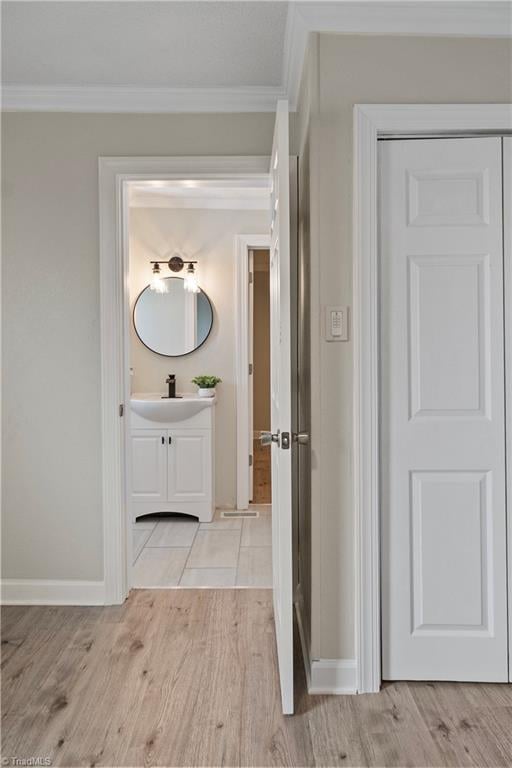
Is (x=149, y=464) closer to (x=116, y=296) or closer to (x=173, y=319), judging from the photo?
(x=173, y=319)

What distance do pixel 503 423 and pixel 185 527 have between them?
2.66m

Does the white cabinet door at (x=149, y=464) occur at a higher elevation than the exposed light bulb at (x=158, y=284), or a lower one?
lower

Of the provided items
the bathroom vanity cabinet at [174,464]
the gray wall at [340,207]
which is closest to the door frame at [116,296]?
the gray wall at [340,207]

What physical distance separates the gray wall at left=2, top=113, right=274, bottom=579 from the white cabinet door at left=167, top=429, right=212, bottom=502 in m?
1.36

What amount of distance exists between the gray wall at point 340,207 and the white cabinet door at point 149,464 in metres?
2.31

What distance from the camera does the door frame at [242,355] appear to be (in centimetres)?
462

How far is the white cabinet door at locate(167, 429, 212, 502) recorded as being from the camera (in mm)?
4273

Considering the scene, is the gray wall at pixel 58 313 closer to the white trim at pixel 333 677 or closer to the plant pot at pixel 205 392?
the white trim at pixel 333 677

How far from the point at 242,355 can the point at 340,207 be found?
2.58 metres

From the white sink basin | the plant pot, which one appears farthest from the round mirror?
the white sink basin

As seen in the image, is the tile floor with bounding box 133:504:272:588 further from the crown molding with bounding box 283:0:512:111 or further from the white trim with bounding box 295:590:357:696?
the crown molding with bounding box 283:0:512:111

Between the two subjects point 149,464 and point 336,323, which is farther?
point 149,464

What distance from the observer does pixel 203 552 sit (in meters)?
3.67

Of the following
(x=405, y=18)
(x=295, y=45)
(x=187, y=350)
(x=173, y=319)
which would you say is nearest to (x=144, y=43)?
(x=295, y=45)
